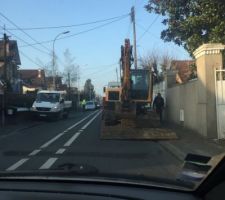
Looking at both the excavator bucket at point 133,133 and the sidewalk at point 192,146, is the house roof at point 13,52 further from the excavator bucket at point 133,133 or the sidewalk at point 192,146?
the sidewalk at point 192,146

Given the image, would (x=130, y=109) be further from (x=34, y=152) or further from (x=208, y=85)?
(x=34, y=152)

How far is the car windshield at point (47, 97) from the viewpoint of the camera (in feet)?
149

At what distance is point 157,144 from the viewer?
68.6 ft

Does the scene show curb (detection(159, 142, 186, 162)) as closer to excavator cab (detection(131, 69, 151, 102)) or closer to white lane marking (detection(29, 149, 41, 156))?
white lane marking (detection(29, 149, 41, 156))

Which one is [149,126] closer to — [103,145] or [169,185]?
[103,145]

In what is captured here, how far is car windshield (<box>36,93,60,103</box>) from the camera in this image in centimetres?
4543

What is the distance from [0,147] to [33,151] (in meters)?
1.99

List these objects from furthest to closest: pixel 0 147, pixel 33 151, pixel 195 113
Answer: pixel 195 113 → pixel 0 147 → pixel 33 151

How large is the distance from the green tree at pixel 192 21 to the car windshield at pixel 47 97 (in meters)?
17.5

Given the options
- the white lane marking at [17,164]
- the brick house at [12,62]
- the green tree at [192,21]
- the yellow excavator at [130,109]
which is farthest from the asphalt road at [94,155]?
the brick house at [12,62]

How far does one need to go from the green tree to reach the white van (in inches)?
635

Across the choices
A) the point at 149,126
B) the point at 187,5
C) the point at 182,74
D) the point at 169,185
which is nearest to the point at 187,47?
the point at 187,5

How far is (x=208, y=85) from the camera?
73.0 ft

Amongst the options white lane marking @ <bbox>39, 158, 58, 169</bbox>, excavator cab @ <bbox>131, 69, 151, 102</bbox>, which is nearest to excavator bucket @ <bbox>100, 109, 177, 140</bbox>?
white lane marking @ <bbox>39, 158, 58, 169</bbox>
